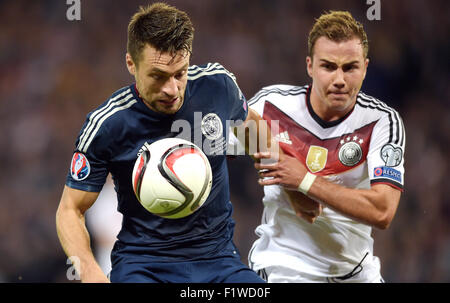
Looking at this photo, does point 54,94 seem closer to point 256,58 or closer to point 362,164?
point 256,58

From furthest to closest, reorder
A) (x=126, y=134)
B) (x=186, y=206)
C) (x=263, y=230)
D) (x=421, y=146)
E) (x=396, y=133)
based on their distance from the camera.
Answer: (x=421, y=146), (x=263, y=230), (x=396, y=133), (x=126, y=134), (x=186, y=206)

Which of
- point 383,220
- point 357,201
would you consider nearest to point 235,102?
point 357,201

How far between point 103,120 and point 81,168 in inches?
11.4

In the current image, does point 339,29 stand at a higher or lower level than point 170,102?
higher

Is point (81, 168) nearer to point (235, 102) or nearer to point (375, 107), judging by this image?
point (235, 102)

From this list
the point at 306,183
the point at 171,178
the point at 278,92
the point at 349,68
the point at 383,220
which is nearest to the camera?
the point at 171,178

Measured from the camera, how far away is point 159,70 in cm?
310

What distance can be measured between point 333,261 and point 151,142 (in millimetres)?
1626

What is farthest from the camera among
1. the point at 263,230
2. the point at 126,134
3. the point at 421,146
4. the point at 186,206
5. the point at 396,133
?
the point at 421,146

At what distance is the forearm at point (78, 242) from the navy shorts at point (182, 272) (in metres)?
0.28

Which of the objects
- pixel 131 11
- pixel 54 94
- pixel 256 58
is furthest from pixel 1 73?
pixel 256 58

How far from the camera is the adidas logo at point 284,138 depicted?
4102 millimetres

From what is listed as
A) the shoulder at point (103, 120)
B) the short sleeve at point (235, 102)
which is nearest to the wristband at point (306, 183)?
the short sleeve at point (235, 102)

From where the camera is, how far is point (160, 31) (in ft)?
10.2
